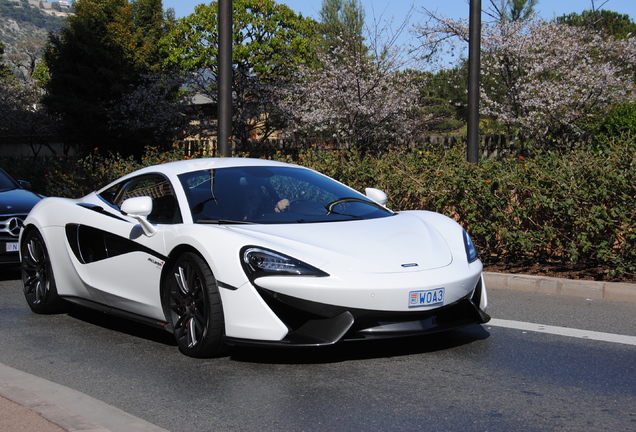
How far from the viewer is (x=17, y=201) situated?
389 inches

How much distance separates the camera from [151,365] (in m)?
5.52

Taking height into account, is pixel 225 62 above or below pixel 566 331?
above

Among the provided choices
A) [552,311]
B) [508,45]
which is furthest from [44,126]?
[552,311]

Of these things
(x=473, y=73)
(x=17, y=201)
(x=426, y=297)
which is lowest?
(x=426, y=297)

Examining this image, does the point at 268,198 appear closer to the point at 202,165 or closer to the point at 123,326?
the point at 202,165

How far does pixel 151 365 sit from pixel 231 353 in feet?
1.82

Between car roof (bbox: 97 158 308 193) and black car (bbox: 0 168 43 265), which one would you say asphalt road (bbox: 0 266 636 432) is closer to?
car roof (bbox: 97 158 308 193)

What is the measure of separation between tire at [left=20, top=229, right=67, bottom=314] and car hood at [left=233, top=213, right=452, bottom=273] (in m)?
2.52

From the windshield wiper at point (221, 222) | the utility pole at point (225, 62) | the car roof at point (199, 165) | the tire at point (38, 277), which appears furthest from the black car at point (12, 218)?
the windshield wiper at point (221, 222)

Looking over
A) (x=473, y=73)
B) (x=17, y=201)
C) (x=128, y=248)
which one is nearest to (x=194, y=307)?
(x=128, y=248)

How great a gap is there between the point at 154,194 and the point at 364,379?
8.00ft

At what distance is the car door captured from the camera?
232 inches

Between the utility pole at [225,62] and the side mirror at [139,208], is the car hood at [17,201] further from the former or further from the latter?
the side mirror at [139,208]

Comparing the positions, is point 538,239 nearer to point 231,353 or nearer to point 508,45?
point 231,353
